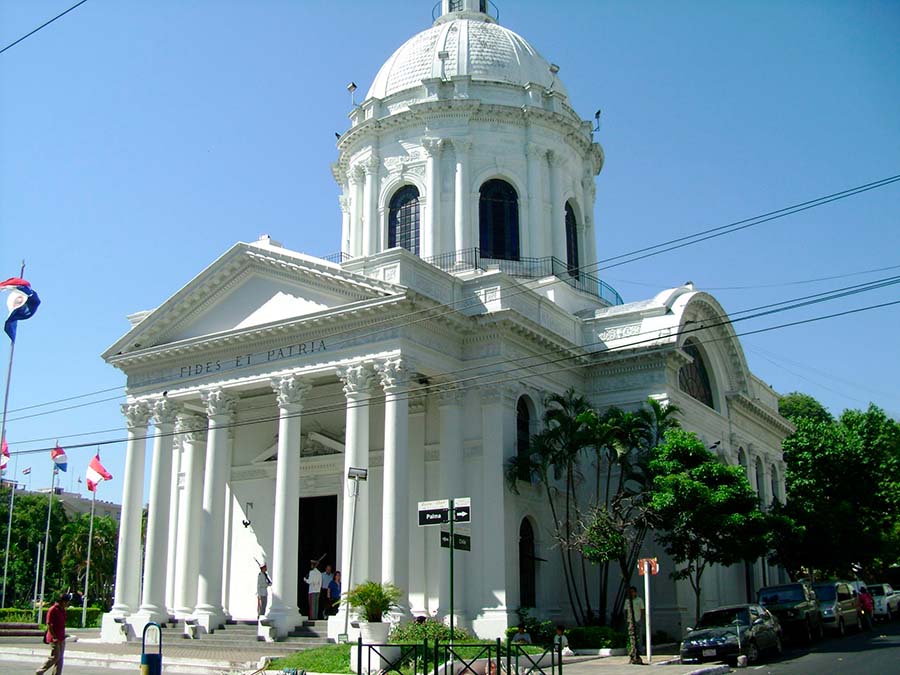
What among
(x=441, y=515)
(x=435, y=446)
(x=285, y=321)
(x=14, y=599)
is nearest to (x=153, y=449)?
(x=285, y=321)

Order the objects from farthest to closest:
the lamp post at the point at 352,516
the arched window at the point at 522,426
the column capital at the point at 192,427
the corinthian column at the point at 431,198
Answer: the corinthian column at the point at 431,198 < the column capital at the point at 192,427 < the arched window at the point at 522,426 < the lamp post at the point at 352,516

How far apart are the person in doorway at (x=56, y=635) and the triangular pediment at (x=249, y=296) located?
11.1 meters

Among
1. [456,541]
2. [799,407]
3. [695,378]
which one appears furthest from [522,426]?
[799,407]

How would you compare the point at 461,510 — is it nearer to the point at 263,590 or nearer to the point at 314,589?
the point at 314,589

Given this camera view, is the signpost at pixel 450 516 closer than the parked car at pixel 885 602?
Yes

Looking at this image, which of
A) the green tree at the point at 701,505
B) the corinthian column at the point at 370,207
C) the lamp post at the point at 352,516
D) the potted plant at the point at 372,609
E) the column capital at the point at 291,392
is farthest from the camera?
the corinthian column at the point at 370,207

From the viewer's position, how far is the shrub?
24.4 m

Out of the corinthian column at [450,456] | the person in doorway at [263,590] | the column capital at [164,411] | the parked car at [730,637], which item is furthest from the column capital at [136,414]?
the parked car at [730,637]

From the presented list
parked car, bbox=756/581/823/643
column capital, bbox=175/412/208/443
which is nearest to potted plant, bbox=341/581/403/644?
parked car, bbox=756/581/823/643

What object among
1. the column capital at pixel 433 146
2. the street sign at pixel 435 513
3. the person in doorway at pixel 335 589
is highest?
the column capital at pixel 433 146

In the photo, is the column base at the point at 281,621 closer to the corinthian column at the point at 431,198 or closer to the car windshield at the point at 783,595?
the car windshield at the point at 783,595

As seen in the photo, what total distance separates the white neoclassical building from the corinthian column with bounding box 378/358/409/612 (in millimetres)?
55

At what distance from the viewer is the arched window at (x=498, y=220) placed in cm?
3528

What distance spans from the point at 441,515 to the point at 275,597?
9.40m
